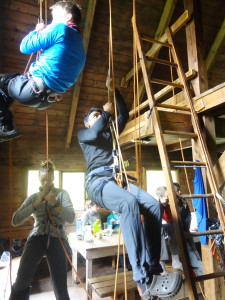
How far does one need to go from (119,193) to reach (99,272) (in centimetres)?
335

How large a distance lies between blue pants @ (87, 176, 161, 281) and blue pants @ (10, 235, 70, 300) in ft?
2.98

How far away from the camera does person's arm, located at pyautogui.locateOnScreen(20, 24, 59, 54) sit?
4.95 ft

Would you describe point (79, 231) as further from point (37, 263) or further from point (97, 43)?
point (97, 43)

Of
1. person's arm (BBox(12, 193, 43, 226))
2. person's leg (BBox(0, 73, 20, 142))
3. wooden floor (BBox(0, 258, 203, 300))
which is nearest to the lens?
person's leg (BBox(0, 73, 20, 142))

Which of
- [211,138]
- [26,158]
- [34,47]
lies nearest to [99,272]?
[26,158]

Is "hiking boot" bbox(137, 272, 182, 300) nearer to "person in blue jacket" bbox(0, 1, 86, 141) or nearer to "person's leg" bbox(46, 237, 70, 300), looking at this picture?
"person's leg" bbox(46, 237, 70, 300)

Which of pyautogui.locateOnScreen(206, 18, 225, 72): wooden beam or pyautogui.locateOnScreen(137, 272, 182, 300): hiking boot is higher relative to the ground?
pyautogui.locateOnScreen(206, 18, 225, 72): wooden beam

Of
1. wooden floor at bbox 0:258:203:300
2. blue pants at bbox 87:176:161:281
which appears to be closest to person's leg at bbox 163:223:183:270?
wooden floor at bbox 0:258:203:300

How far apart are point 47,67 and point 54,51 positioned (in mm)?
125

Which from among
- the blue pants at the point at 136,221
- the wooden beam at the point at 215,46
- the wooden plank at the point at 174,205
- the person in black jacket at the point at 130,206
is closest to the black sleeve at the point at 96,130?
the person in black jacket at the point at 130,206

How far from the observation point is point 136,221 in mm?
1630

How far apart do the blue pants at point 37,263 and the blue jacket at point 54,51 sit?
5.37ft

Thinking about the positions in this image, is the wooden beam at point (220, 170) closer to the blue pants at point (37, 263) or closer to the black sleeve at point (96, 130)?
the black sleeve at point (96, 130)

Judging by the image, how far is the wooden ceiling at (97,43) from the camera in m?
4.01
